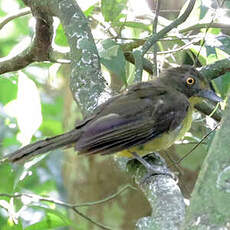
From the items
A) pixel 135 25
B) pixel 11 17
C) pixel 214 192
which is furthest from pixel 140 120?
pixel 214 192

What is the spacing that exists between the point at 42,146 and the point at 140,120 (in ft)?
2.33

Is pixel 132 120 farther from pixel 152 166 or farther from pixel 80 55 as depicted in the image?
pixel 80 55

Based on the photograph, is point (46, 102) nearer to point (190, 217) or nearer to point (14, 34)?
point (14, 34)

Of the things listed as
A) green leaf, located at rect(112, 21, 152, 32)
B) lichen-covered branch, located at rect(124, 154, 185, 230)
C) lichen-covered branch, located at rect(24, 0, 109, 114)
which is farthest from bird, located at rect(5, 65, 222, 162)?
green leaf, located at rect(112, 21, 152, 32)

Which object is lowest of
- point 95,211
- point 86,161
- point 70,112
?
point 95,211

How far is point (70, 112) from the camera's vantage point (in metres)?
7.02

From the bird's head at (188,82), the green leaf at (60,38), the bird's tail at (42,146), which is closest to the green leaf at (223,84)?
the bird's head at (188,82)

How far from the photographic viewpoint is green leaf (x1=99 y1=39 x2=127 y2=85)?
3.87 m

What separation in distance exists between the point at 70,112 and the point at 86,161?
23.2 inches

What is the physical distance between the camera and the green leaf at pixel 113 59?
387cm

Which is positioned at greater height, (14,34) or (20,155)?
(20,155)

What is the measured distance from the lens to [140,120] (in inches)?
155

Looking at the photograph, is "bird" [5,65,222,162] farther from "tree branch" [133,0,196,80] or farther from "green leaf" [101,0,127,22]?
"green leaf" [101,0,127,22]

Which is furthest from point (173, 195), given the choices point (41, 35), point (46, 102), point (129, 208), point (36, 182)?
point (46, 102)
